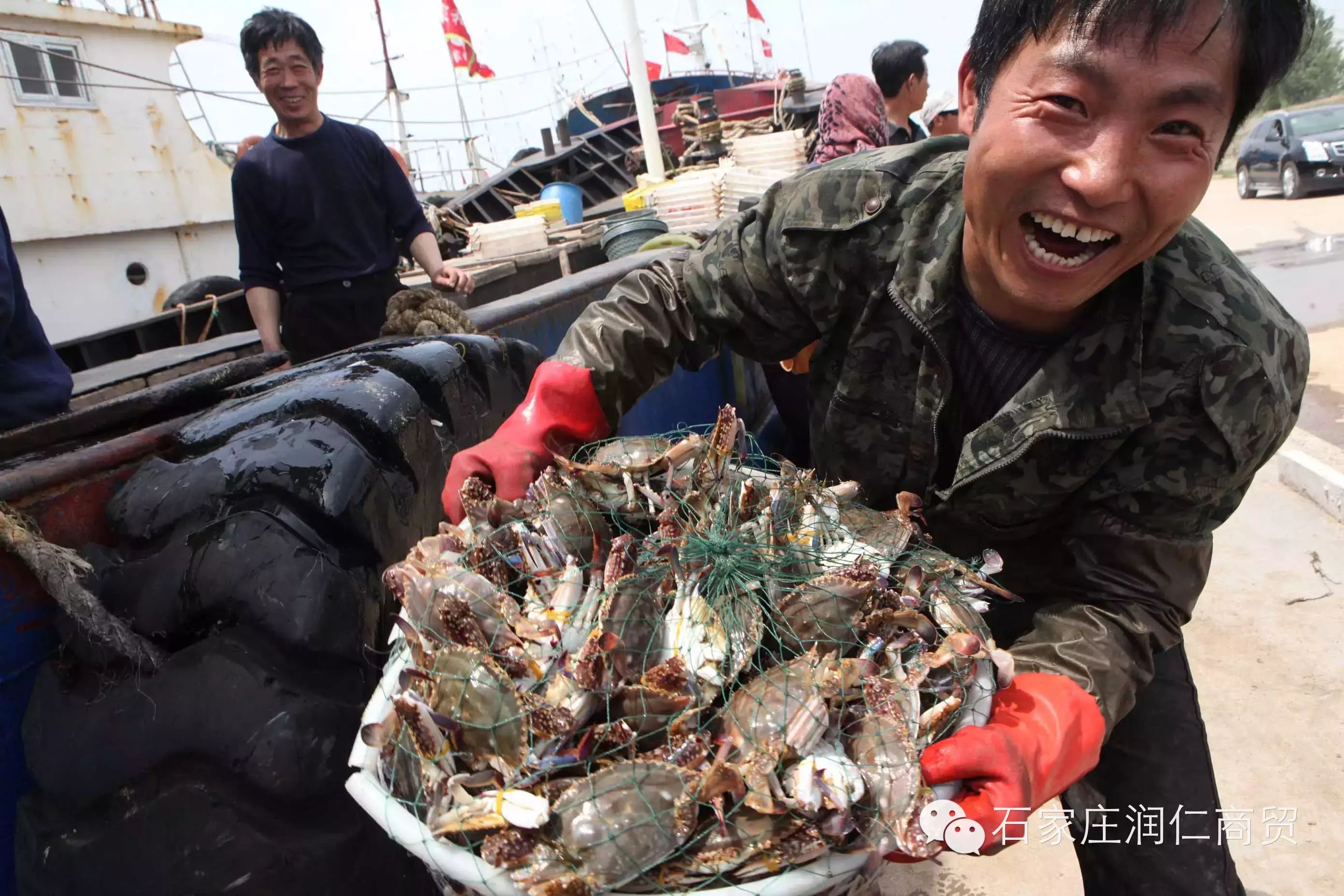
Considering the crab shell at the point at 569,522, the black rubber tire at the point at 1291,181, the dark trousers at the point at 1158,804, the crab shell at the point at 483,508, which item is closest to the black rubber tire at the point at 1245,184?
the black rubber tire at the point at 1291,181

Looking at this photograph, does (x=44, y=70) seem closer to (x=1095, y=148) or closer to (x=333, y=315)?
(x=333, y=315)

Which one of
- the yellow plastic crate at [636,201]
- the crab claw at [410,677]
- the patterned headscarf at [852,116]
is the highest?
the patterned headscarf at [852,116]

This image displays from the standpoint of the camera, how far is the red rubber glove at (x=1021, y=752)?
4.39ft

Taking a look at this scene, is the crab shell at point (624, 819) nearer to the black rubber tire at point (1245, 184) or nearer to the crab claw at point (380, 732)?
the crab claw at point (380, 732)

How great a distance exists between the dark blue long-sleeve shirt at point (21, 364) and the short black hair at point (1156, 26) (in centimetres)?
272

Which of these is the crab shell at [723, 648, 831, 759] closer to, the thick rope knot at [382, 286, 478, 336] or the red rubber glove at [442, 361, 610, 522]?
the red rubber glove at [442, 361, 610, 522]

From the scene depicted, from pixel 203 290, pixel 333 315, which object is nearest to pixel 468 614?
pixel 333 315

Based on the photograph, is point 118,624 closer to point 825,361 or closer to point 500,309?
point 825,361

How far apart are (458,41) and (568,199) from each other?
70.4ft

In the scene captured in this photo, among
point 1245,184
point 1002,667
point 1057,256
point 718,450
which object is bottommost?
point 1245,184

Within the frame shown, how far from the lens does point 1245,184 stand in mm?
18938

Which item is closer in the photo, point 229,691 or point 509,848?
point 509,848

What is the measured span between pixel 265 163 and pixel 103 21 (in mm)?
11687

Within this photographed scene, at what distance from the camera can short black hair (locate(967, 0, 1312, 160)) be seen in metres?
1.50
